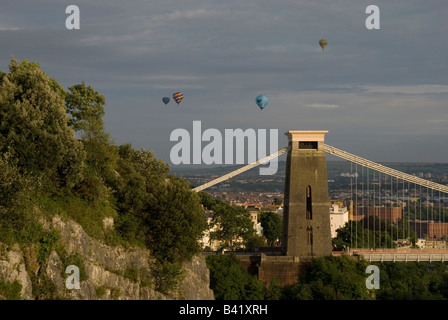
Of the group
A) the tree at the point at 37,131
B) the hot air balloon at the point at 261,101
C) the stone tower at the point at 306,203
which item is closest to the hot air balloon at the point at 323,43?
the hot air balloon at the point at 261,101

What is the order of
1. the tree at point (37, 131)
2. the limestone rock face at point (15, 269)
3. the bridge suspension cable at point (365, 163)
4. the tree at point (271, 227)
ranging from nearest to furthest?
1. the limestone rock face at point (15, 269)
2. the tree at point (37, 131)
3. the bridge suspension cable at point (365, 163)
4. the tree at point (271, 227)

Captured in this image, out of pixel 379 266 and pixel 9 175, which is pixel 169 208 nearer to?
pixel 9 175

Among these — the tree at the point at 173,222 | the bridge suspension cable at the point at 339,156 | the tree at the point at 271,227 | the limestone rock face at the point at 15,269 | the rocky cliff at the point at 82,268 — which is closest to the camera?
the limestone rock face at the point at 15,269

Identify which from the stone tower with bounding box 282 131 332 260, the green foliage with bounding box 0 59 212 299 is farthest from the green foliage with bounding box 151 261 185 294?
the stone tower with bounding box 282 131 332 260

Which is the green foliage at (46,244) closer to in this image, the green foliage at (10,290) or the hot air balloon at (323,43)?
the green foliage at (10,290)

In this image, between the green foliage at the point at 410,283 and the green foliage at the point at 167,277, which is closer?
the green foliage at the point at 167,277

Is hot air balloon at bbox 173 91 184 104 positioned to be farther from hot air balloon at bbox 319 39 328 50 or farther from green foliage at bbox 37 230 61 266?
green foliage at bbox 37 230 61 266
